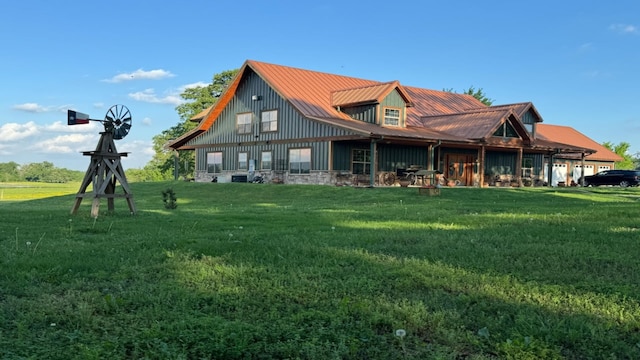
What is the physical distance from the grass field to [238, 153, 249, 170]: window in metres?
26.0

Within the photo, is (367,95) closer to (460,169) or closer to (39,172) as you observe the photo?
(460,169)

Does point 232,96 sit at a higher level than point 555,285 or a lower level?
higher

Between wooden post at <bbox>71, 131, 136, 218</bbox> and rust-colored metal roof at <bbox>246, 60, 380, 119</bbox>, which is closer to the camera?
wooden post at <bbox>71, 131, 136, 218</bbox>

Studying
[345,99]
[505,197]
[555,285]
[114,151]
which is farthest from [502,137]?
[555,285]

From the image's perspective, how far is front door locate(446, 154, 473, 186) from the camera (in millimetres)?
33688

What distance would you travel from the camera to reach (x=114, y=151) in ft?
40.0

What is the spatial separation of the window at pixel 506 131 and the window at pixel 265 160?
523 inches

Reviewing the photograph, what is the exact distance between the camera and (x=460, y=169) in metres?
34.3

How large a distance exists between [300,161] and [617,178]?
76.0ft

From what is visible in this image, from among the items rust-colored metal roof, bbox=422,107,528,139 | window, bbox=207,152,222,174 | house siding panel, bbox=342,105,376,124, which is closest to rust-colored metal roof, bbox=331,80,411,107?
house siding panel, bbox=342,105,376,124

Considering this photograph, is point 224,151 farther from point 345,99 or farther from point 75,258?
point 75,258

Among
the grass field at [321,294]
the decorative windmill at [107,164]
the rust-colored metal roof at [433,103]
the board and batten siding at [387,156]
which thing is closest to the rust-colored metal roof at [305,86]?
the board and batten siding at [387,156]

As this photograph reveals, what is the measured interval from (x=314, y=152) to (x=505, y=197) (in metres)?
11.5

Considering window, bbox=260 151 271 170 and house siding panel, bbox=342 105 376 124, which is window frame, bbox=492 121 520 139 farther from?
window, bbox=260 151 271 170
